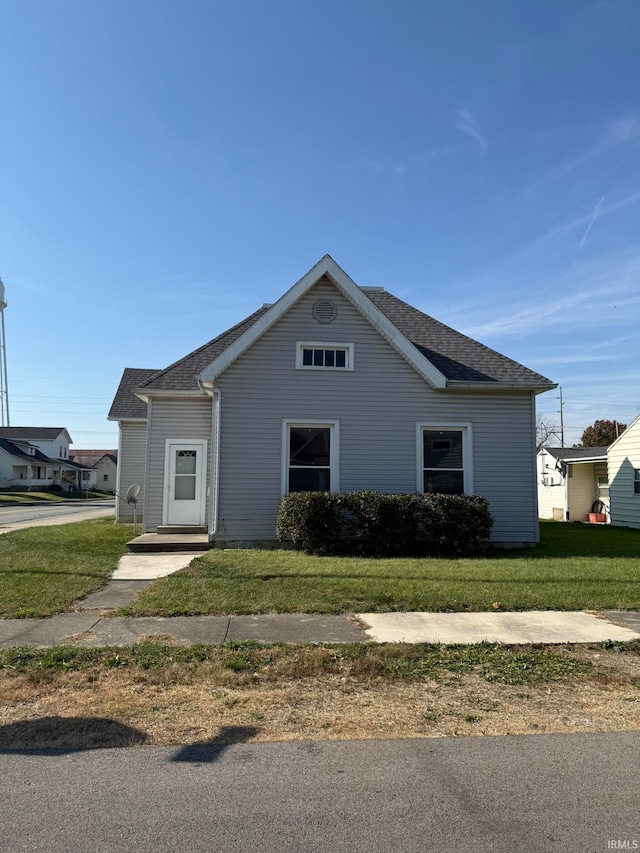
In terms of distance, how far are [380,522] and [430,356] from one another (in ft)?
15.3

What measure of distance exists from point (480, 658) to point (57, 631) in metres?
4.32

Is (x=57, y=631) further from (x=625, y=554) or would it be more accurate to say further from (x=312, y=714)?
(x=625, y=554)

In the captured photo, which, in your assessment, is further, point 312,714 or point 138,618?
point 138,618

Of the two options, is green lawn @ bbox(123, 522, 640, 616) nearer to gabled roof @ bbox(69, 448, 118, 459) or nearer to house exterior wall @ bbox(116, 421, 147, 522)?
house exterior wall @ bbox(116, 421, 147, 522)

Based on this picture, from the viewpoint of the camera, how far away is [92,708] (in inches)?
177

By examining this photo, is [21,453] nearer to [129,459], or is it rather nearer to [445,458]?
[129,459]

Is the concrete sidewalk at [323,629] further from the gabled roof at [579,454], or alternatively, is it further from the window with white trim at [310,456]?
the gabled roof at [579,454]

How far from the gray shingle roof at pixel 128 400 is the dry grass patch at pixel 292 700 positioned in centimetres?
1571

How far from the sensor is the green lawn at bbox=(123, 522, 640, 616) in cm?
774

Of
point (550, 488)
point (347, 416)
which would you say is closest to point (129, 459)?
point (347, 416)

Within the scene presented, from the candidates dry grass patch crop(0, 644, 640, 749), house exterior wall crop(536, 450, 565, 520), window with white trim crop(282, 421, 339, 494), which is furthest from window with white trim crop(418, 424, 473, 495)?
house exterior wall crop(536, 450, 565, 520)

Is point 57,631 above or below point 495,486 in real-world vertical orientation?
below

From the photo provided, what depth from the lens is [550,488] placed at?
29172 mm

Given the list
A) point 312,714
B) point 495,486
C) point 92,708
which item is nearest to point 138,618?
point 92,708
